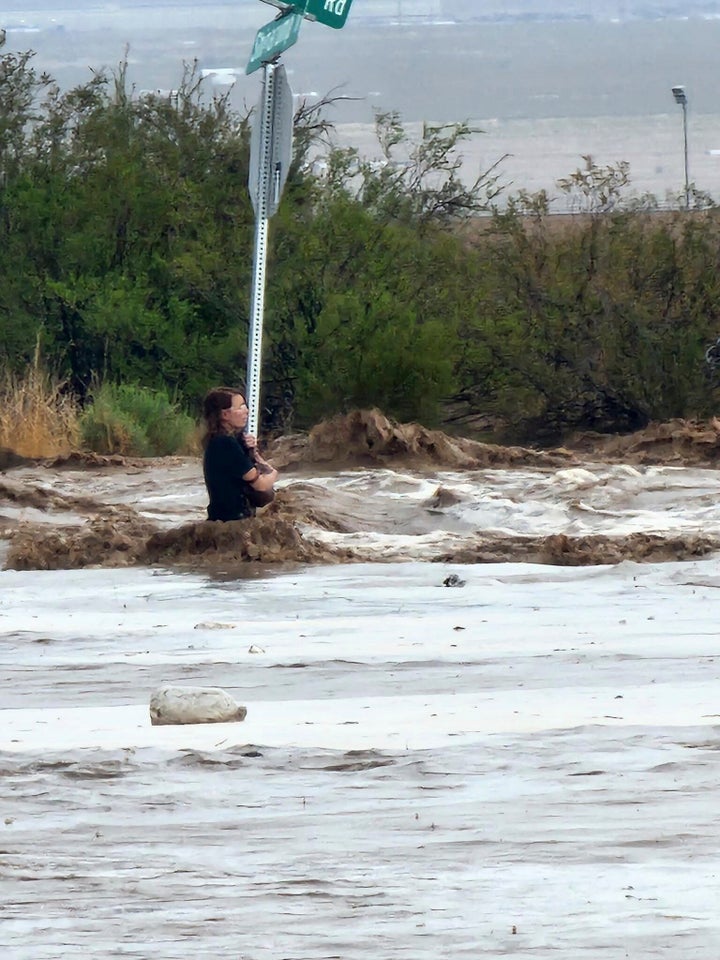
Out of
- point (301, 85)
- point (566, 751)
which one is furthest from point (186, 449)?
point (301, 85)

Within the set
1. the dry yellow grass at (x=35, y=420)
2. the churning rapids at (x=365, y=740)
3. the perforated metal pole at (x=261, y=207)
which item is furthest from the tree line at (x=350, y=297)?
the perforated metal pole at (x=261, y=207)

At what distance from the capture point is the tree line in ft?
60.3

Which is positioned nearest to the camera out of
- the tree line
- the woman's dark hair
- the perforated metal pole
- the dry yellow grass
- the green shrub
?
the perforated metal pole

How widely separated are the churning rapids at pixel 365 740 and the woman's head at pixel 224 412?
1.74 feet

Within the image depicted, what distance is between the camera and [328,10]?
827 cm

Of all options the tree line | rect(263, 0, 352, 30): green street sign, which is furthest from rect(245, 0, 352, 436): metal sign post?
the tree line

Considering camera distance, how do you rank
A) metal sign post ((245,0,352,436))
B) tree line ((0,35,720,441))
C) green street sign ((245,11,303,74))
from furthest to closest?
tree line ((0,35,720,441)) < metal sign post ((245,0,352,436)) < green street sign ((245,11,303,74))

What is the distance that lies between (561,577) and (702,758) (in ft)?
12.3

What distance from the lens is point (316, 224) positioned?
19.5 meters

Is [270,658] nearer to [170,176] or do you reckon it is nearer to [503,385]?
[503,385]

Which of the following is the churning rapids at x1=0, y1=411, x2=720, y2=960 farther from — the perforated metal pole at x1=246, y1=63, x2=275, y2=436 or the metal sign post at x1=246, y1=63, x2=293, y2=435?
the metal sign post at x1=246, y1=63, x2=293, y2=435

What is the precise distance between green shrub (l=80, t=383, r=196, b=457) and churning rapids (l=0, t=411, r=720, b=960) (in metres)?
4.66

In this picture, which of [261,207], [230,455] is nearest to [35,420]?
[230,455]

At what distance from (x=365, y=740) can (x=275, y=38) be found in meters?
4.09
